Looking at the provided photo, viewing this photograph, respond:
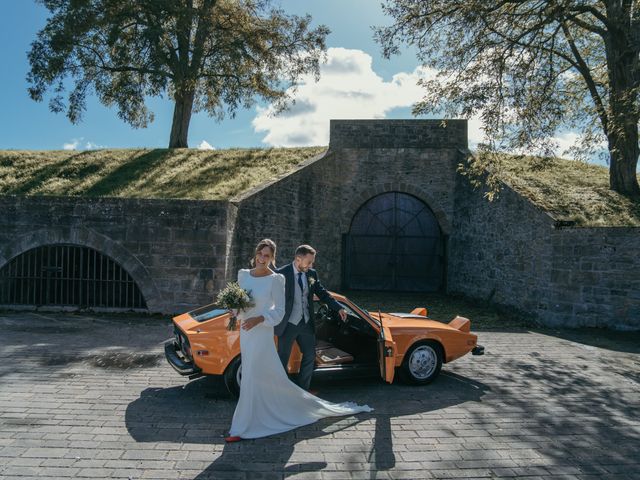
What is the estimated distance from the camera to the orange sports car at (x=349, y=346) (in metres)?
5.42

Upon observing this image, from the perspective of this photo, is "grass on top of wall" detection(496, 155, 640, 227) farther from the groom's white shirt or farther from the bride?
the bride

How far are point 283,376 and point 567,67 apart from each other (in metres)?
A: 13.4

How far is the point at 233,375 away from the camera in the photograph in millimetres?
5527

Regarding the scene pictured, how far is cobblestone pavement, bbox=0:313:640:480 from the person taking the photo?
12.8 feet

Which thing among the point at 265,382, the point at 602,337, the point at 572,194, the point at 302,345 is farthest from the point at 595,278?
the point at 265,382

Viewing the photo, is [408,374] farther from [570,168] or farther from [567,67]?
[570,168]

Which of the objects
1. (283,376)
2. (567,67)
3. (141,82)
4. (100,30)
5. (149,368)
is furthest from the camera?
(141,82)

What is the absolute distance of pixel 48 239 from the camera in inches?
427

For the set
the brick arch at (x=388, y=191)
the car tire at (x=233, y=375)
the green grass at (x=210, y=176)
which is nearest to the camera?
the car tire at (x=233, y=375)

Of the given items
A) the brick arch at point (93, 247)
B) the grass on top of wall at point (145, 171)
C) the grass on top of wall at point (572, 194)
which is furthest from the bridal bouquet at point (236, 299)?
the grass on top of wall at point (572, 194)

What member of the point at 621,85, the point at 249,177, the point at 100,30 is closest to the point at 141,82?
the point at 100,30

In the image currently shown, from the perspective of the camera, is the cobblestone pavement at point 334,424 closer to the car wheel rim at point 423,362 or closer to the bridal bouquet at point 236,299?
the car wheel rim at point 423,362

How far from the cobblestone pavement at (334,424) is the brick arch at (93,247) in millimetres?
2791

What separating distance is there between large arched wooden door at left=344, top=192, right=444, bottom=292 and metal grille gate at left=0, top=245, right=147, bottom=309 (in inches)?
318
